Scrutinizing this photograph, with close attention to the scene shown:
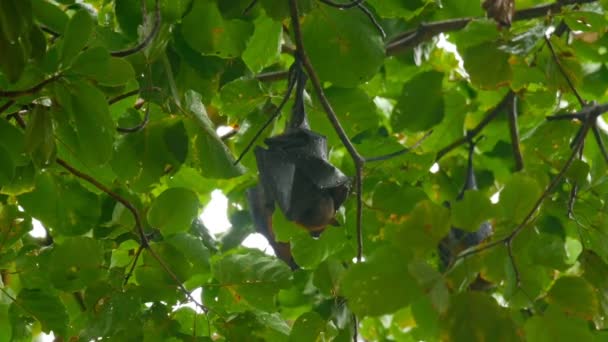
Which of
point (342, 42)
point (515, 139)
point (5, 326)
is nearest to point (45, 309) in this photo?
point (5, 326)

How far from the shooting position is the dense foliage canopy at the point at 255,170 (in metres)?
1.11

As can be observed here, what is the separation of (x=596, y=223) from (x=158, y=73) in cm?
79

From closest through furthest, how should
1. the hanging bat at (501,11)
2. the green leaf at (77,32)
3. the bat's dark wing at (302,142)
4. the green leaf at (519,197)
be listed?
the green leaf at (77,32) → the green leaf at (519,197) → the bat's dark wing at (302,142) → the hanging bat at (501,11)

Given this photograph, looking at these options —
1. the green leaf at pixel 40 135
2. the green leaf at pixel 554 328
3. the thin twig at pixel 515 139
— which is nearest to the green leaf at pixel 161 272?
the green leaf at pixel 40 135

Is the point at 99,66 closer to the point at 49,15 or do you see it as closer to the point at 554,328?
the point at 49,15

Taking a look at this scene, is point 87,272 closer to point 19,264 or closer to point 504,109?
point 19,264

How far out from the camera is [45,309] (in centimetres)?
152

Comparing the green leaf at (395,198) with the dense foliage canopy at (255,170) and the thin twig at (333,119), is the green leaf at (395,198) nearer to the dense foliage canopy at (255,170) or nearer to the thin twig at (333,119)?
the dense foliage canopy at (255,170)

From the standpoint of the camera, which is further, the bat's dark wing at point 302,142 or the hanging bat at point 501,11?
the hanging bat at point 501,11

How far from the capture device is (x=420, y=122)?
80.6 inches

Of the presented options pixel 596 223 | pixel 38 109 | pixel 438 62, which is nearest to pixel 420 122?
pixel 438 62

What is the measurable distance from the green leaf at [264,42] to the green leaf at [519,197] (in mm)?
569

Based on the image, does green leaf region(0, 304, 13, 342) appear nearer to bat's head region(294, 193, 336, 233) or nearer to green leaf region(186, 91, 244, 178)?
green leaf region(186, 91, 244, 178)

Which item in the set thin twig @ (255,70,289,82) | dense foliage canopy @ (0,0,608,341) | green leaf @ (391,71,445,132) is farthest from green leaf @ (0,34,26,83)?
green leaf @ (391,71,445,132)
